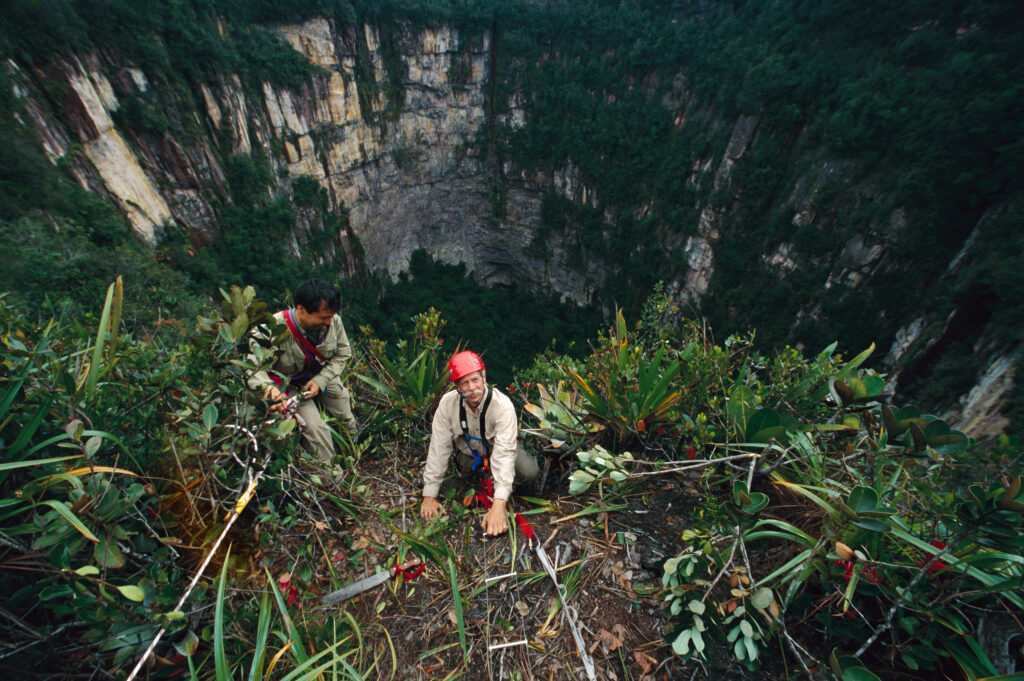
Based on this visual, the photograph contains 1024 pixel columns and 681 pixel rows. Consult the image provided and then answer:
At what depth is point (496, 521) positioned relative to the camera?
202cm

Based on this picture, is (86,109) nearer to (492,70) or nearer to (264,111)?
(264,111)

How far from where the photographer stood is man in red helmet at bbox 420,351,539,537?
2051 mm

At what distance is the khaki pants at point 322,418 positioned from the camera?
246 centimetres

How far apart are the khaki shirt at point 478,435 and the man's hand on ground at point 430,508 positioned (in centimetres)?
3

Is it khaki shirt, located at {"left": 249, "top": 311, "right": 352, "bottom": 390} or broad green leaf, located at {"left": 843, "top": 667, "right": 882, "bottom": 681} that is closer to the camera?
broad green leaf, located at {"left": 843, "top": 667, "right": 882, "bottom": 681}

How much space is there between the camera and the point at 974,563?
122 cm

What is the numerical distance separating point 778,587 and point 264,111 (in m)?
25.5

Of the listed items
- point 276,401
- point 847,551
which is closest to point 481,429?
point 276,401

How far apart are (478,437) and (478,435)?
10 millimetres

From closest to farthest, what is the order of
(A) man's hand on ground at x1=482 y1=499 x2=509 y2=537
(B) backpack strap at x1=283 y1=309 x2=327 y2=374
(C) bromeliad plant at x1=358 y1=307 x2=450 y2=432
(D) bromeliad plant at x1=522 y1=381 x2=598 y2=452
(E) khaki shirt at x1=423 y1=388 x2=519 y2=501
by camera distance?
(A) man's hand on ground at x1=482 y1=499 x2=509 y2=537
(E) khaki shirt at x1=423 y1=388 x2=519 y2=501
(D) bromeliad plant at x1=522 y1=381 x2=598 y2=452
(B) backpack strap at x1=283 y1=309 x2=327 y2=374
(C) bromeliad plant at x1=358 y1=307 x2=450 y2=432

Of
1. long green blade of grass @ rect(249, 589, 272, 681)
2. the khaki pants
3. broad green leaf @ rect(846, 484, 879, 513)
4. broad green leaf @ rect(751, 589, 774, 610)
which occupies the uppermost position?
broad green leaf @ rect(846, 484, 879, 513)

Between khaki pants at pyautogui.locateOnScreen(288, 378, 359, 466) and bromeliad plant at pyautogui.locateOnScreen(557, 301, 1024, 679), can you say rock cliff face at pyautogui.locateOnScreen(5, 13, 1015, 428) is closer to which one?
khaki pants at pyautogui.locateOnScreen(288, 378, 359, 466)

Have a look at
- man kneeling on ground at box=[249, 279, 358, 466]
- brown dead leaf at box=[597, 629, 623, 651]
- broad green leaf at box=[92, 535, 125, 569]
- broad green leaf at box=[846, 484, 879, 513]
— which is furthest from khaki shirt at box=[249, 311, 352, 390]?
broad green leaf at box=[846, 484, 879, 513]

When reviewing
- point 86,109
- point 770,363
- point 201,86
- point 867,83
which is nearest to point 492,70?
point 201,86
